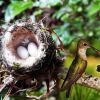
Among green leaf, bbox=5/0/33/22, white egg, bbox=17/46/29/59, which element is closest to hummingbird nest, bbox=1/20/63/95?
white egg, bbox=17/46/29/59

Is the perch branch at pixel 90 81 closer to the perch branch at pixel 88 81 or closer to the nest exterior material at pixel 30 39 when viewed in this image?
the perch branch at pixel 88 81

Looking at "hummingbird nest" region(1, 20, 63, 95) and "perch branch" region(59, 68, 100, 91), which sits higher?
"hummingbird nest" region(1, 20, 63, 95)

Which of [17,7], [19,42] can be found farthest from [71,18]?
[19,42]

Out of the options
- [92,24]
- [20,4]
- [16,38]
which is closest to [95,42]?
[92,24]

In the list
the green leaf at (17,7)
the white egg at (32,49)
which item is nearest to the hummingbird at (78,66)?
the white egg at (32,49)

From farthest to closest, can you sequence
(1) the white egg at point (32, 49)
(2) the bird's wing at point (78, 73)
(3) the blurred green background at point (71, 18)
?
(3) the blurred green background at point (71, 18)
(1) the white egg at point (32, 49)
(2) the bird's wing at point (78, 73)

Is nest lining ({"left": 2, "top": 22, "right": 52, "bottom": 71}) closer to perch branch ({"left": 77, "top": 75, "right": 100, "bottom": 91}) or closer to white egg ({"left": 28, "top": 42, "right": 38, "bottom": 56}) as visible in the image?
white egg ({"left": 28, "top": 42, "right": 38, "bottom": 56})

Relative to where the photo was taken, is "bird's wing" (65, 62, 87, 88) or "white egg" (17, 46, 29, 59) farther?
"white egg" (17, 46, 29, 59)

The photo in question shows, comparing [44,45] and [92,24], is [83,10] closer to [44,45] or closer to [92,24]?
[92,24]
